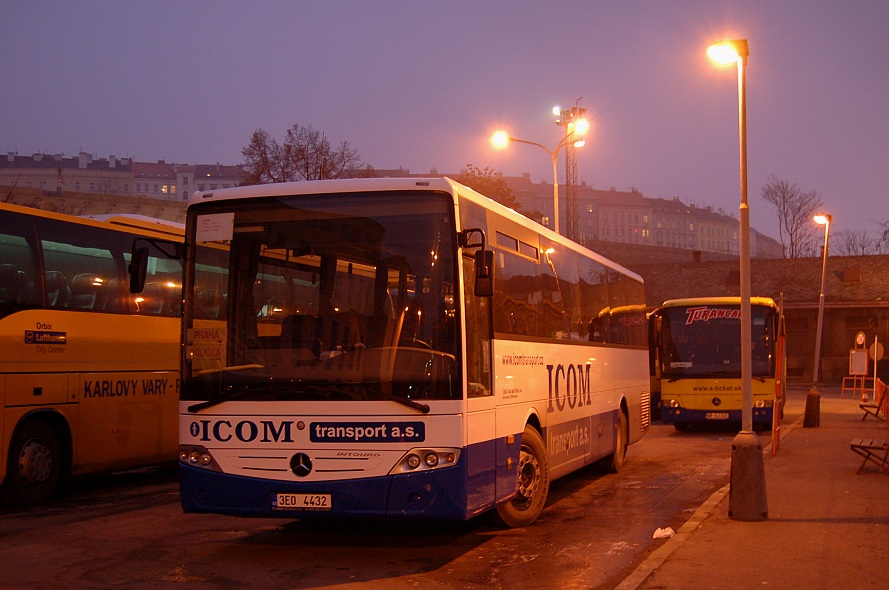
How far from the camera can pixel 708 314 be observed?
2494 cm

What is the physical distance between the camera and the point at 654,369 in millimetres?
30609

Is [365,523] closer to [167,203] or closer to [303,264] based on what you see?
[303,264]

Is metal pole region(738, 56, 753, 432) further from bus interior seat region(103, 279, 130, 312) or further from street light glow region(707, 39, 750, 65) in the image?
bus interior seat region(103, 279, 130, 312)

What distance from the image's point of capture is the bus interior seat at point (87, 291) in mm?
13609

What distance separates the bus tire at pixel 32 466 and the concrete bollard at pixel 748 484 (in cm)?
843

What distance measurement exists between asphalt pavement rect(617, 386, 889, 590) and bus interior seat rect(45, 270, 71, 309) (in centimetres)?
808

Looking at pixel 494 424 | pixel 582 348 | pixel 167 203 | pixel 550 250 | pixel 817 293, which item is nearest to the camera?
pixel 494 424

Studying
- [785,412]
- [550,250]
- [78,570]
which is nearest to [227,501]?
[78,570]

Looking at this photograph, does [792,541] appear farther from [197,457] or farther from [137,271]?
[137,271]

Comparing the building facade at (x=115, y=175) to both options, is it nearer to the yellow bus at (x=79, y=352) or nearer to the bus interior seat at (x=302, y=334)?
the yellow bus at (x=79, y=352)

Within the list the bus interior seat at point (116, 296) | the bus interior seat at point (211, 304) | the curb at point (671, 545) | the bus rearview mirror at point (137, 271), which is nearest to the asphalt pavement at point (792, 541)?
the curb at point (671, 545)

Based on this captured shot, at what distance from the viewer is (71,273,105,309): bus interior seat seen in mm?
13609

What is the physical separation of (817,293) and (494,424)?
2168 inches

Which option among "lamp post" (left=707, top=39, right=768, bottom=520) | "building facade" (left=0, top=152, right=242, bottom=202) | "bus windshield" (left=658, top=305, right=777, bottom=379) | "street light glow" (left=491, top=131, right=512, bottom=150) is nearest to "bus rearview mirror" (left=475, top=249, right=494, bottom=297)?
"lamp post" (left=707, top=39, right=768, bottom=520)
